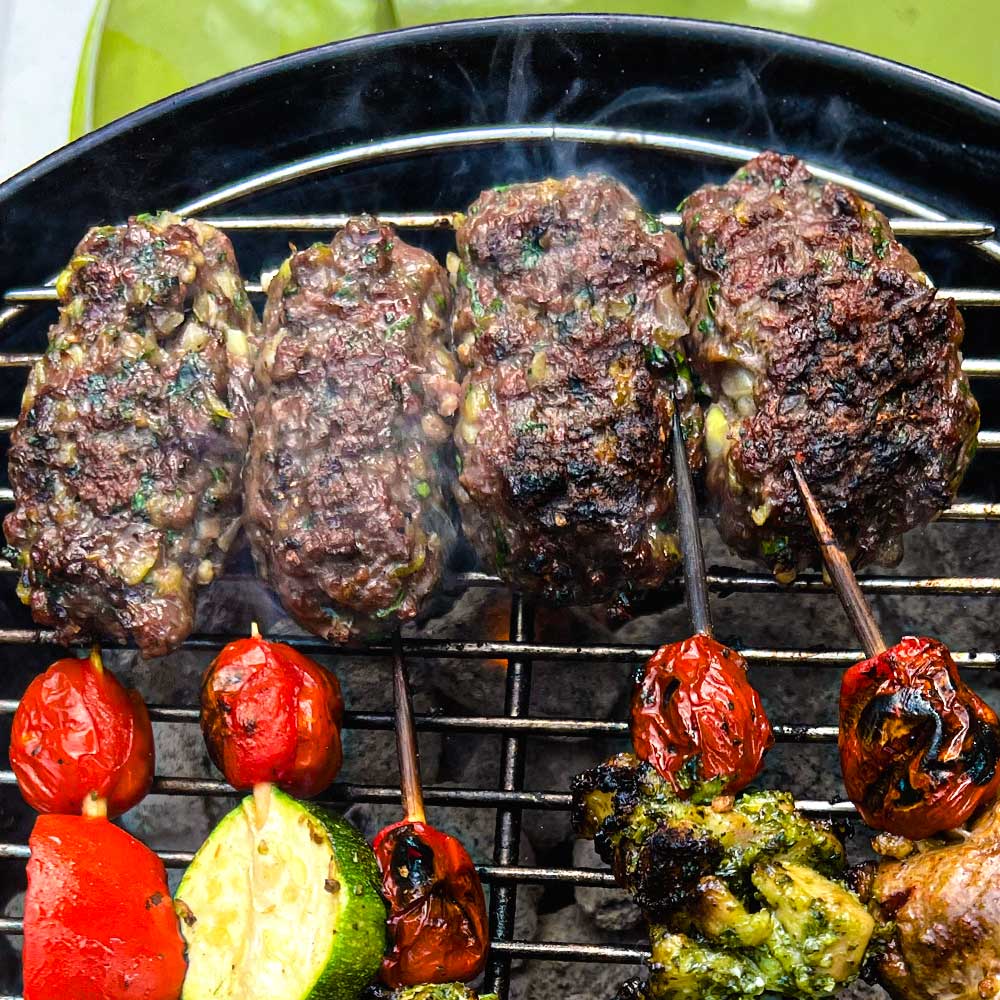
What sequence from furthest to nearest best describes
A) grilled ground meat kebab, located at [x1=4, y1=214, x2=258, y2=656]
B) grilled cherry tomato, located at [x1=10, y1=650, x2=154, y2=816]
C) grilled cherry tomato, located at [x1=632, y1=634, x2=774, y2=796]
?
grilled cherry tomato, located at [x1=10, y1=650, x2=154, y2=816]
grilled ground meat kebab, located at [x1=4, y1=214, x2=258, y2=656]
grilled cherry tomato, located at [x1=632, y1=634, x2=774, y2=796]

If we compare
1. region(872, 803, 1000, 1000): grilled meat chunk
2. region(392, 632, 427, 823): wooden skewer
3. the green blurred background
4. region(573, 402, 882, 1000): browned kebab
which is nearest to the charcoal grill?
region(392, 632, 427, 823): wooden skewer

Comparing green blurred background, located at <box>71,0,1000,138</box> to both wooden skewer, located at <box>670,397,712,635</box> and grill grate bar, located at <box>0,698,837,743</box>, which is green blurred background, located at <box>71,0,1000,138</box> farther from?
grill grate bar, located at <box>0,698,837,743</box>

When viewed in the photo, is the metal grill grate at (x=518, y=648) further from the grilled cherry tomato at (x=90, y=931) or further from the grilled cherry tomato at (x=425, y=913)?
the grilled cherry tomato at (x=90, y=931)

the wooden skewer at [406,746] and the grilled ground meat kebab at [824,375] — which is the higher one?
the grilled ground meat kebab at [824,375]

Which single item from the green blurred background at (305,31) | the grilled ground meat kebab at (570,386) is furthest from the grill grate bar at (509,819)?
the green blurred background at (305,31)

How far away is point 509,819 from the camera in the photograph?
107 inches

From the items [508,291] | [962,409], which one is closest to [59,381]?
[508,291]

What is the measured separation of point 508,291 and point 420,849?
121 centimetres

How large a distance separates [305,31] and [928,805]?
2781 mm

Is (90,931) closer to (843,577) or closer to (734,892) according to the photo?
(734,892)

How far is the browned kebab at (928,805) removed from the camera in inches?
83.7

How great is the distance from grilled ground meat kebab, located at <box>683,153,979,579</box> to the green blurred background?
0.97 m

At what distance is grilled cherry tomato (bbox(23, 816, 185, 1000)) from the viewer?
7.58 ft

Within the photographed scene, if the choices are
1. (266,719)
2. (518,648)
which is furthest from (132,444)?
(518,648)
